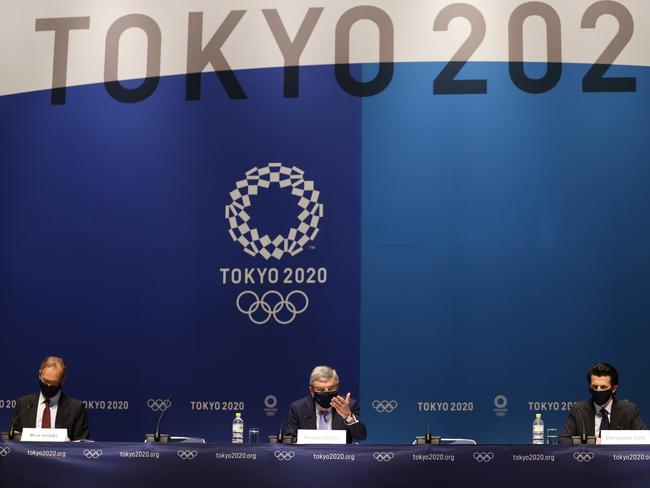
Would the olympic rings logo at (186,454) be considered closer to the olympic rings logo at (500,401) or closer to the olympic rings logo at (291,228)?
the olympic rings logo at (291,228)

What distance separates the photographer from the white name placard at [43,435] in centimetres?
473

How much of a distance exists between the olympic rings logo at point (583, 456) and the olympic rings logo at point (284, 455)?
130 cm

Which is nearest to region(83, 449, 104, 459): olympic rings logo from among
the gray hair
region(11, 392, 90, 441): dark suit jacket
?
region(11, 392, 90, 441): dark suit jacket

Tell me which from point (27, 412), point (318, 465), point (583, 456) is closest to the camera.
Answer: point (583, 456)

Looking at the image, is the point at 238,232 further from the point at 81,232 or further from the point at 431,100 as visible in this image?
the point at 431,100

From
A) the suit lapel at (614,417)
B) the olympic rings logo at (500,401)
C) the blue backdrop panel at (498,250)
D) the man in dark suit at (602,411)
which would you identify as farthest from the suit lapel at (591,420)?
the olympic rings logo at (500,401)

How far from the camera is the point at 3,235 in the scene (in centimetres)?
700

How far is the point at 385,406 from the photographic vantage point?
6441 millimetres

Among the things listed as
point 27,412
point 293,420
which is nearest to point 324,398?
point 293,420

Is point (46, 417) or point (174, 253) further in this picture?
point (174, 253)

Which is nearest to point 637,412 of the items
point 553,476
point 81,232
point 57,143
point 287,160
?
point 553,476

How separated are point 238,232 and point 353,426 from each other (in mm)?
1897

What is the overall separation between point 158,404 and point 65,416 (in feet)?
3.06

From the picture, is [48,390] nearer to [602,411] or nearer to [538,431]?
[538,431]
